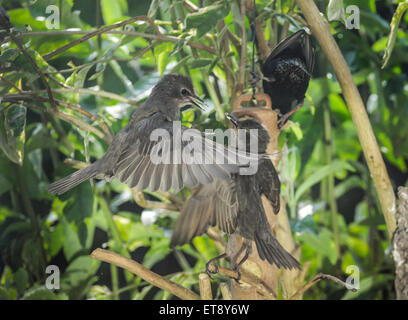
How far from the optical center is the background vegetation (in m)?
0.85

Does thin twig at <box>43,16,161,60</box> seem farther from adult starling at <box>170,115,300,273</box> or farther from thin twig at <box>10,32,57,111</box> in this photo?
adult starling at <box>170,115,300,273</box>

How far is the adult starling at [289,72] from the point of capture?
0.78m

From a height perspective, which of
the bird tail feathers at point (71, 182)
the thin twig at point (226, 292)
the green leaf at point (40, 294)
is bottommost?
the thin twig at point (226, 292)

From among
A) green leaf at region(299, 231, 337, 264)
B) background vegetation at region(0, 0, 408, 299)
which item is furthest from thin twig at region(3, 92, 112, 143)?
green leaf at region(299, 231, 337, 264)

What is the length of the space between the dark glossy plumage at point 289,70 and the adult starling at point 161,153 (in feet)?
0.50

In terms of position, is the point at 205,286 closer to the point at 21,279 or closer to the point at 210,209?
the point at 210,209

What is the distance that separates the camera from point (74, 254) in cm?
117

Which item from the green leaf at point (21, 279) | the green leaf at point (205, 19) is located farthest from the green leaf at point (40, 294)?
the green leaf at point (205, 19)

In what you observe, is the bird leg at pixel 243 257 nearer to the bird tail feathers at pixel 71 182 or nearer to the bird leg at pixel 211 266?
the bird leg at pixel 211 266

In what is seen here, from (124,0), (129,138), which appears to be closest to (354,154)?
(124,0)

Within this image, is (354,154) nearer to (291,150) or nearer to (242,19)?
(291,150)

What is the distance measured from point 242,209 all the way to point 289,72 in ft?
0.81

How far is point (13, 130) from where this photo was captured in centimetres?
83

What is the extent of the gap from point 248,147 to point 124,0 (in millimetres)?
555
